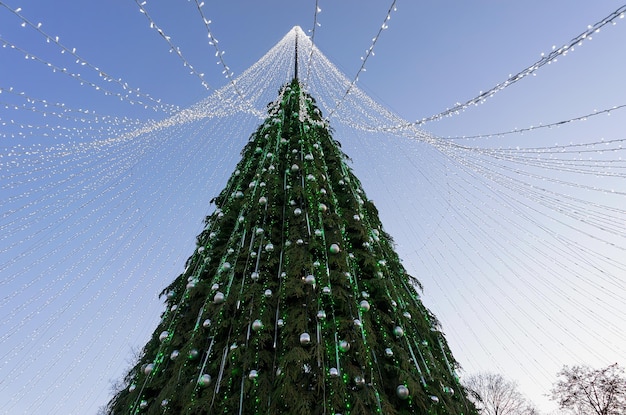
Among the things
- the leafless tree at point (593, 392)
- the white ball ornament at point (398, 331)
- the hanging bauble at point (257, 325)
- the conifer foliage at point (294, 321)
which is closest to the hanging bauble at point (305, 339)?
the conifer foliage at point (294, 321)

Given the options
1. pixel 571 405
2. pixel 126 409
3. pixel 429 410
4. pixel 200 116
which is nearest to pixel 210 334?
pixel 126 409

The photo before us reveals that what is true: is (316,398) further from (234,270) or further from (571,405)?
(571,405)

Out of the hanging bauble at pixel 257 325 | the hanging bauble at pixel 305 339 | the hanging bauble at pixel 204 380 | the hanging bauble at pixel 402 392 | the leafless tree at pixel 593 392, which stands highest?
the hanging bauble at pixel 305 339

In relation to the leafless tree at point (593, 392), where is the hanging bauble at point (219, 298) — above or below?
above

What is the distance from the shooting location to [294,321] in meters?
3.21

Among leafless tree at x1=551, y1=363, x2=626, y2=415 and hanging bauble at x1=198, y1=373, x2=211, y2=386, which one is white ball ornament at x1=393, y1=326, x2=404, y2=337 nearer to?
hanging bauble at x1=198, y1=373, x2=211, y2=386

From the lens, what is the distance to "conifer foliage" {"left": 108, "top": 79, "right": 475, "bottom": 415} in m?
2.90

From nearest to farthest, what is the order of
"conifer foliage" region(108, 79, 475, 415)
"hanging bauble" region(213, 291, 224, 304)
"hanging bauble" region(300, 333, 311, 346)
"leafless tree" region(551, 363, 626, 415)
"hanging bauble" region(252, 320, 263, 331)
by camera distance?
1. "conifer foliage" region(108, 79, 475, 415)
2. "hanging bauble" region(300, 333, 311, 346)
3. "hanging bauble" region(252, 320, 263, 331)
4. "hanging bauble" region(213, 291, 224, 304)
5. "leafless tree" region(551, 363, 626, 415)

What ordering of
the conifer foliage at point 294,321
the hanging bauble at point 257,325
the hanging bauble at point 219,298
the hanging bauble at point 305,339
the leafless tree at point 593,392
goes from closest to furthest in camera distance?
the conifer foliage at point 294,321 → the hanging bauble at point 305,339 → the hanging bauble at point 257,325 → the hanging bauble at point 219,298 → the leafless tree at point 593,392

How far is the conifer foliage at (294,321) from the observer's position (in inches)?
114

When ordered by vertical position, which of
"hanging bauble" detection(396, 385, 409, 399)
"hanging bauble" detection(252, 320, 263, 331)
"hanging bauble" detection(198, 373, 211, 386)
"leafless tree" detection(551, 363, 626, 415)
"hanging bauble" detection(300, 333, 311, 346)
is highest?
"hanging bauble" detection(300, 333, 311, 346)

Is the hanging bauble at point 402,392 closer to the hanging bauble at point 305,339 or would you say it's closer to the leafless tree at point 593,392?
the hanging bauble at point 305,339

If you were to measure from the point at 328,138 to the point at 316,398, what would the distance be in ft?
12.2

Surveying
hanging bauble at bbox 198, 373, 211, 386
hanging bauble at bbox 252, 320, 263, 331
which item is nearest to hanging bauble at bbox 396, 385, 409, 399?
hanging bauble at bbox 252, 320, 263, 331
